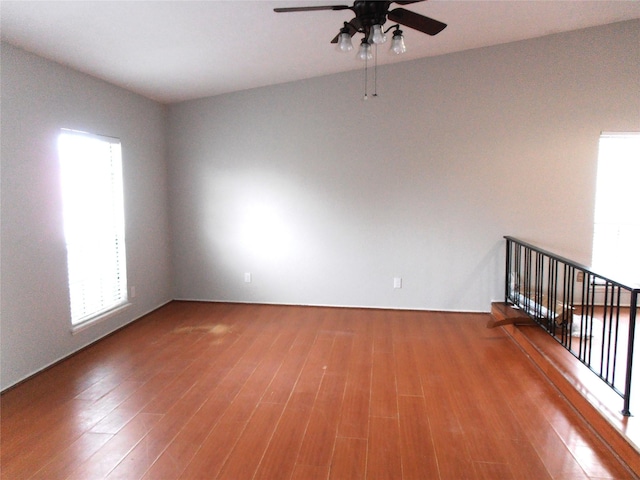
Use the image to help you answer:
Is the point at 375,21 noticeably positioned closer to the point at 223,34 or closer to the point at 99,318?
the point at 223,34

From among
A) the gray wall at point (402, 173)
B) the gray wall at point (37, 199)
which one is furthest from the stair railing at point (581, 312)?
the gray wall at point (37, 199)

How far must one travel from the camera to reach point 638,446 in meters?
2.12

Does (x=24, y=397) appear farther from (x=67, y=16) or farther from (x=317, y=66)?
(x=317, y=66)

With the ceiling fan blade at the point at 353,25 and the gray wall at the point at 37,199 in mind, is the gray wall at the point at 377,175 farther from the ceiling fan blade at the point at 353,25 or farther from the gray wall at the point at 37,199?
the ceiling fan blade at the point at 353,25

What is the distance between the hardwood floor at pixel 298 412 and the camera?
2213mm

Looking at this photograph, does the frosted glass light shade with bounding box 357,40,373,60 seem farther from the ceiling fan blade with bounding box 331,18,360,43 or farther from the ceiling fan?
the ceiling fan blade with bounding box 331,18,360,43

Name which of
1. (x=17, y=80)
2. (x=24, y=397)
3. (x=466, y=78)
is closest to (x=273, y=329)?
(x=24, y=397)

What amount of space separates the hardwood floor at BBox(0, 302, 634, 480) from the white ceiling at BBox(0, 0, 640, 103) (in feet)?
8.22

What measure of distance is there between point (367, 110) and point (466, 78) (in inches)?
44.5

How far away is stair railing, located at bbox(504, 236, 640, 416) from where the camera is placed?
8.45ft

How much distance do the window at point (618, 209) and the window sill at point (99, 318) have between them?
17.1ft

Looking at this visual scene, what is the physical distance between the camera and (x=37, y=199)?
3.23 m

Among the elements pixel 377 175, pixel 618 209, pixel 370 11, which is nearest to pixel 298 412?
pixel 370 11

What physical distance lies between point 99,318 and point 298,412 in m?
2.39
